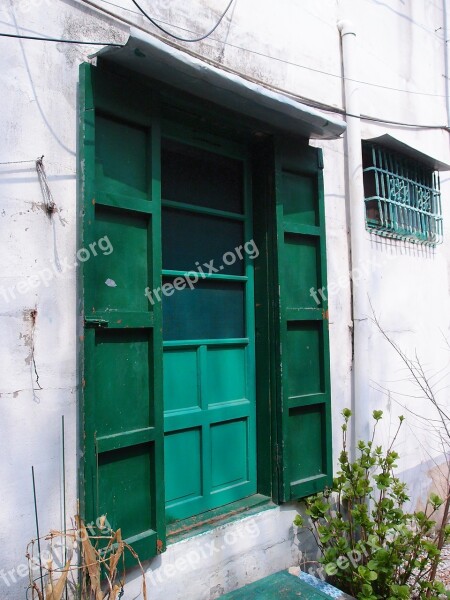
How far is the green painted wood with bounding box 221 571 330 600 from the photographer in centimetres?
279

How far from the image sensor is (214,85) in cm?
266

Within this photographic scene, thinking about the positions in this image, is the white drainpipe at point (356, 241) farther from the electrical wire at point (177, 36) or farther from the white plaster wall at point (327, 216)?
the electrical wire at point (177, 36)

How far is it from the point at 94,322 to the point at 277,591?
6.28 feet

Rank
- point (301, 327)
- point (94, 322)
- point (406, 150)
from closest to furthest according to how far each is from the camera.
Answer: point (94, 322) → point (301, 327) → point (406, 150)

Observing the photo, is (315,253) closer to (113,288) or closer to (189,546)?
(113,288)

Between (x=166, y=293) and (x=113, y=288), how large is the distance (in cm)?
52

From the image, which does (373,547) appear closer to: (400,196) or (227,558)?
(227,558)

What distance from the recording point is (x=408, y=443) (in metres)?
4.28

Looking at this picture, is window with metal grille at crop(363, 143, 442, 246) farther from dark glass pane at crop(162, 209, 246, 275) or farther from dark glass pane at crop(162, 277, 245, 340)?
dark glass pane at crop(162, 277, 245, 340)

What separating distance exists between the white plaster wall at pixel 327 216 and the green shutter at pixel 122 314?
11cm

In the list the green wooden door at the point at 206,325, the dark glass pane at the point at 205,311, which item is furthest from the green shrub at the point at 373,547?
the dark glass pane at the point at 205,311

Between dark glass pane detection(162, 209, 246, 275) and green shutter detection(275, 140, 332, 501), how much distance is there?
30 cm

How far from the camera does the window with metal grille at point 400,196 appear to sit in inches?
165

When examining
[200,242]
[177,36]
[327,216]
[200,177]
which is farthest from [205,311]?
[177,36]
